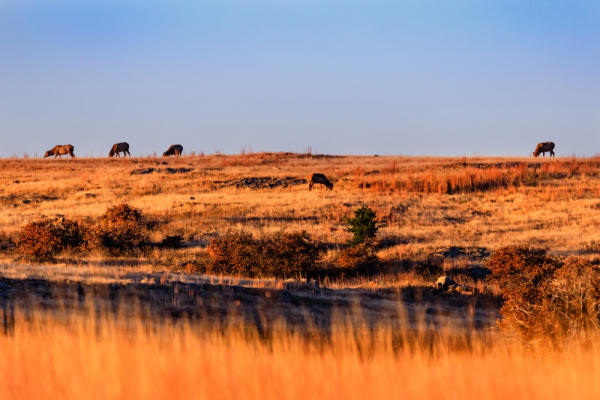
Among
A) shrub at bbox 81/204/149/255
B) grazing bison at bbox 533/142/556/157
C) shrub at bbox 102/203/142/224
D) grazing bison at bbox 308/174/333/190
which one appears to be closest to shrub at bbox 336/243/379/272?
shrub at bbox 81/204/149/255

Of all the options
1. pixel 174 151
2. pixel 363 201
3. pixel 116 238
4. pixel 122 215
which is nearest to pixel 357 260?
pixel 116 238

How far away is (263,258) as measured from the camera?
21.1 meters

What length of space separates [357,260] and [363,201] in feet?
41.8

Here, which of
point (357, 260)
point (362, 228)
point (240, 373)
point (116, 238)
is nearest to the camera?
point (240, 373)

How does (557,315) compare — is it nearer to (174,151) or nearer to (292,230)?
(292,230)

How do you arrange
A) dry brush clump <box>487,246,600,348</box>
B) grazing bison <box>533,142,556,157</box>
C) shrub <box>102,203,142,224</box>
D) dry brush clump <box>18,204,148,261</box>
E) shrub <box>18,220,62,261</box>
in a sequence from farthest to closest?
1. grazing bison <box>533,142,556,157</box>
2. shrub <box>102,203,142,224</box>
3. dry brush clump <box>18,204,148,261</box>
4. shrub <box>18,220,62,261</box>
5. dry brush clump <box>487,246,600,348</box>

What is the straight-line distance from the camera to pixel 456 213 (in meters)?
32.5

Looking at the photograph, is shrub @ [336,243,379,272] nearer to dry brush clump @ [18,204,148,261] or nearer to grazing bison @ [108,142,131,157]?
dry brush clump @ [18,204,148,261]

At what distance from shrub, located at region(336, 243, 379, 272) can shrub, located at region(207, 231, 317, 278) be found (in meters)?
1.02

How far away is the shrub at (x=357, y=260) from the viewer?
2144cm

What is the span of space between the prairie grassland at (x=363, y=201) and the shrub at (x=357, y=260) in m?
1.47

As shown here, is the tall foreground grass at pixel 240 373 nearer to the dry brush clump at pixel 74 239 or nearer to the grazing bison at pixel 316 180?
the dry brush clump at pixel 74 239

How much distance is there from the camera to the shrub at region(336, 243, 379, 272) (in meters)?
21.4

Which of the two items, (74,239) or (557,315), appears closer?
(557,315)
